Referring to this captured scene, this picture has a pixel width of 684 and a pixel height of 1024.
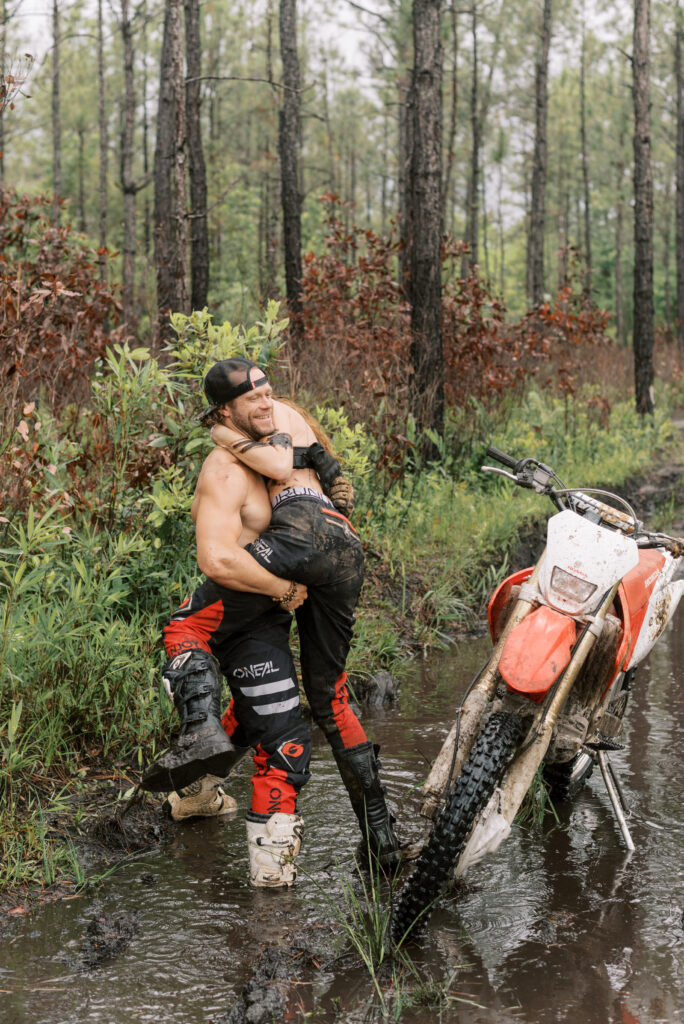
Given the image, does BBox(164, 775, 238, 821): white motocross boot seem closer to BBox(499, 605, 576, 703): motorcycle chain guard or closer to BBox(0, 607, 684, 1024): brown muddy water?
BBox(0, 607, 684, 1024): brown muddy water

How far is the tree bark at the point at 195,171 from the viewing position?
1789 centimetres

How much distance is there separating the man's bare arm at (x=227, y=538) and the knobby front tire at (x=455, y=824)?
0.96 m

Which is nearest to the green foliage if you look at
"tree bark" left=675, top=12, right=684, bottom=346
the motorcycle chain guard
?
the motorcycle chain guard

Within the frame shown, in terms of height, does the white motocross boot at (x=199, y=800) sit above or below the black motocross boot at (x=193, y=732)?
below

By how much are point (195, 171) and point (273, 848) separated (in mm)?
17243

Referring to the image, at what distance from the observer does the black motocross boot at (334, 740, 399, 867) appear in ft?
13.3

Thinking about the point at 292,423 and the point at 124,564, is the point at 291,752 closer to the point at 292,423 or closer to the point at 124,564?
the point at 292,423

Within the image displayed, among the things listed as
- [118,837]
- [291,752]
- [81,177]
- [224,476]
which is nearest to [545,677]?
[291,752]

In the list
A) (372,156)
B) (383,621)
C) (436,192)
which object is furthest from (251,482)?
(372,156)

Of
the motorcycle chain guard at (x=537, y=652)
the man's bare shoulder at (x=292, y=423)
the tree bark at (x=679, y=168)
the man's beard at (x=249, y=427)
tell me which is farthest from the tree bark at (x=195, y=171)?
the tree bark at (x=679, y=168)

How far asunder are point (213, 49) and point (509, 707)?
39.7m

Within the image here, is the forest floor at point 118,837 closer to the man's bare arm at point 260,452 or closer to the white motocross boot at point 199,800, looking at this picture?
the white motocross boot at point 199,800

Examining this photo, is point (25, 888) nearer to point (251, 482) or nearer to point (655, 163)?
point (251, 482)

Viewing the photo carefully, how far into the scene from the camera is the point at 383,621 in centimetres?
689
